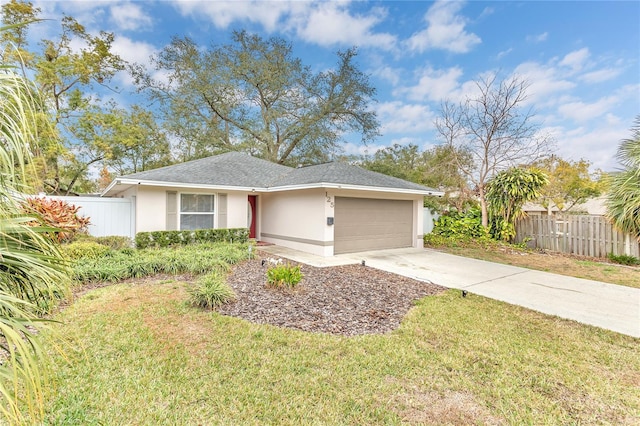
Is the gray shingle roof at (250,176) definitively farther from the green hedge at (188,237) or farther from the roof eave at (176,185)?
the green hedge at (188,237)

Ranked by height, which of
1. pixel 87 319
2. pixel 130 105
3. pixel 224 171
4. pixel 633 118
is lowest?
pixel 87 319

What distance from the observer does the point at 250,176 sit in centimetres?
1279

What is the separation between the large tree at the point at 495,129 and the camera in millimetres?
12438

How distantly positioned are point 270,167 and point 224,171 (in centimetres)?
301

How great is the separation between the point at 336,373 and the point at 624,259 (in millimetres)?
11765

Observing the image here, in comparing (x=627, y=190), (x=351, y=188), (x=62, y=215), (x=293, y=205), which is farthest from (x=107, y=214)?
(x=627, y=190)

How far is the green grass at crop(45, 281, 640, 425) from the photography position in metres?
2.59

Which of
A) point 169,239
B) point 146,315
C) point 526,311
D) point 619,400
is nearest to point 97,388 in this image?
point 146,315

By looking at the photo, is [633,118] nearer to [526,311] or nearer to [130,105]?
[526,311]

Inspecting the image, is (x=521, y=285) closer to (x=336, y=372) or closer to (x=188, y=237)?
(x=336, y=372)

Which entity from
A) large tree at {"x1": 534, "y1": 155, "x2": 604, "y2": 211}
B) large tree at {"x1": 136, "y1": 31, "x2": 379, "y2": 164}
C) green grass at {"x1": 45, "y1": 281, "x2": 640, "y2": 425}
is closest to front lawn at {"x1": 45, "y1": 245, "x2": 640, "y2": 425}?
green grass at {"x1": 45, "y1": 281, "x2": 640, "y2": 425}

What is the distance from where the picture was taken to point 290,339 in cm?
392

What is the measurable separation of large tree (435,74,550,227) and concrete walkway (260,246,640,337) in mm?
5249

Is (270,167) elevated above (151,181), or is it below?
above
